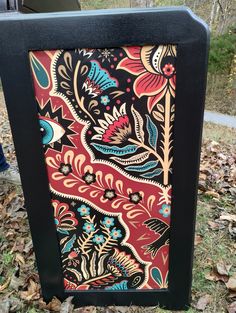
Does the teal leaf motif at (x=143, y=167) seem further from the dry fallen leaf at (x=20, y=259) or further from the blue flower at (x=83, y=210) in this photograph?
the dry fallen leaf at (x=20, y=259)

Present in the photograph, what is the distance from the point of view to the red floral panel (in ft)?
4.20

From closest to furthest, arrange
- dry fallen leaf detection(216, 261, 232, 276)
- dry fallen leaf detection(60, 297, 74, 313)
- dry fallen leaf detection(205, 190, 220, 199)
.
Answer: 1. dry fallen leaf detection(60, 297, 74, 313)
2. dry fallen leaf detection(216, 261, 232, 276)
3. dry fallen leaf detection(205, 190, 220, 199)

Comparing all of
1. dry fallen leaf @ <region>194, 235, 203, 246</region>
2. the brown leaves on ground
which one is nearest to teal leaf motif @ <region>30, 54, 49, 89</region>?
the brown leaves on ground

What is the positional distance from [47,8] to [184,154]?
1.08m

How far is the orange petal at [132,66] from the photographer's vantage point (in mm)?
1264

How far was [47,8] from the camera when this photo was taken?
1773mm

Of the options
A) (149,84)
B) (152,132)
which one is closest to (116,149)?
(152,132)

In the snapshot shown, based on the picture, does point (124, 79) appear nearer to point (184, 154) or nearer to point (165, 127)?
point (165, 127)

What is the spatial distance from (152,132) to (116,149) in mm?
169

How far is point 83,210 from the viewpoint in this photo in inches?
61.7

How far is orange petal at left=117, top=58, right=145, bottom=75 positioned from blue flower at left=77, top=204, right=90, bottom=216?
0.66 meters

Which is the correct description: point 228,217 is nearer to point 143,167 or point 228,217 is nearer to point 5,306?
point 143,167

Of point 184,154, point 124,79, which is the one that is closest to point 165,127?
point 184,154

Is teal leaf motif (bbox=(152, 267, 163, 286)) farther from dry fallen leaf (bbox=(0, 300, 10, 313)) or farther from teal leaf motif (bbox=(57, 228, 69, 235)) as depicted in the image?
dry fallen leaf (bbox=(0, 300, 10, 313))
